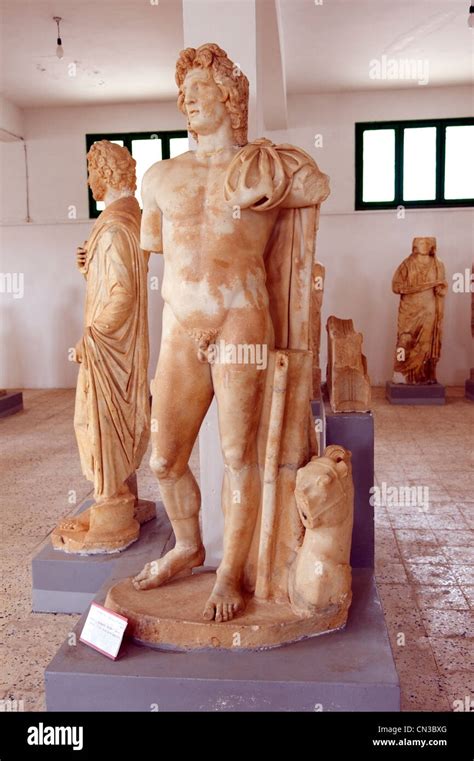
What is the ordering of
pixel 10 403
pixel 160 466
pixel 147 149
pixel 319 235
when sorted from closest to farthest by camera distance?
pixel 160 466 < pixel 10 403 < pixel 319 235 < pixel 147 149

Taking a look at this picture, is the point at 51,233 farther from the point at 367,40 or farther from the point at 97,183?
the point at 97,183

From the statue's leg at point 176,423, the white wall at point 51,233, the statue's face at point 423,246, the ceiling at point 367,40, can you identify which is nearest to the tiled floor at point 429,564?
the statue's leg at point 176,423

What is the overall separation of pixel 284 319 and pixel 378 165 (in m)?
9.71

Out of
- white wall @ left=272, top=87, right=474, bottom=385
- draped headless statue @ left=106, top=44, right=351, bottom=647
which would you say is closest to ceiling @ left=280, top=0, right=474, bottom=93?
white wall @ left=272, top=87, right=474, bottom=385

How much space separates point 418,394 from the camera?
408 inches

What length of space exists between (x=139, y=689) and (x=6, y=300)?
10915mm

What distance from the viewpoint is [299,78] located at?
11031mm

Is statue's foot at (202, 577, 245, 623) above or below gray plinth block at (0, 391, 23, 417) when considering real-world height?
above

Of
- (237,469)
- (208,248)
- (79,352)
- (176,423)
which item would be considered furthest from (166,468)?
(79,352)

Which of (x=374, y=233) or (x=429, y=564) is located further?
(x=374, y=233)

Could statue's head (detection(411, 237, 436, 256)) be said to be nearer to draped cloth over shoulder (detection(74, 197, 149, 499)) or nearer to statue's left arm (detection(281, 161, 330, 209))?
draped cloth over shoulder (detection(74, 197, 149, 499))

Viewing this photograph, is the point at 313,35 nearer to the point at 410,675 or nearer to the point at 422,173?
the point at 422,173

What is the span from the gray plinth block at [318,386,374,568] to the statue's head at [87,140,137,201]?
5.68 ft

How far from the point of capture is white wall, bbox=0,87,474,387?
11812mm
